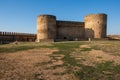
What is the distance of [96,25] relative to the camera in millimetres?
33438

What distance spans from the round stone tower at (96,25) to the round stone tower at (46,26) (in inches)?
269

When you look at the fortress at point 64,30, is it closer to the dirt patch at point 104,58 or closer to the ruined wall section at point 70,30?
the ruined wall section at point 70,30

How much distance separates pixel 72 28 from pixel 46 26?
6072 mm

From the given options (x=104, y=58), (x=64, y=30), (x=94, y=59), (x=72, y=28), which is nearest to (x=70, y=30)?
(x=72, y=28)

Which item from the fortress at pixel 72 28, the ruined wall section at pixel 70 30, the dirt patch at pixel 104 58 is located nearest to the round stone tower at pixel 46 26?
the fortress at pixel 72 28

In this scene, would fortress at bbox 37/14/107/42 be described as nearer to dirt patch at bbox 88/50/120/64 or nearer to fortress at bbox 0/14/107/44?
fortress at bbox 0/14/107/44

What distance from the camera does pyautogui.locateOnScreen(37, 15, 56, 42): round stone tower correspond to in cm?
3259

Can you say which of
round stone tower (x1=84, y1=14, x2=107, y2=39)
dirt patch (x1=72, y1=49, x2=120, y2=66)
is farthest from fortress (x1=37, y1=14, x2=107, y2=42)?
dirt patch (x1=72, y1=49, x2=120, y2=66)

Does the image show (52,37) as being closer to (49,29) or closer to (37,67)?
(49,29)

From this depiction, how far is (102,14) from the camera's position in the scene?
3316cm

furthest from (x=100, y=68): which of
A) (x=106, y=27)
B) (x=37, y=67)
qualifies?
(x=106, y=27)

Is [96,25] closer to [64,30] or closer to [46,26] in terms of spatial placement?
[64,30]

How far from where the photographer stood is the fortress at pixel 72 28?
1296 inches

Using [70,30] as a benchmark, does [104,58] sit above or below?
below
